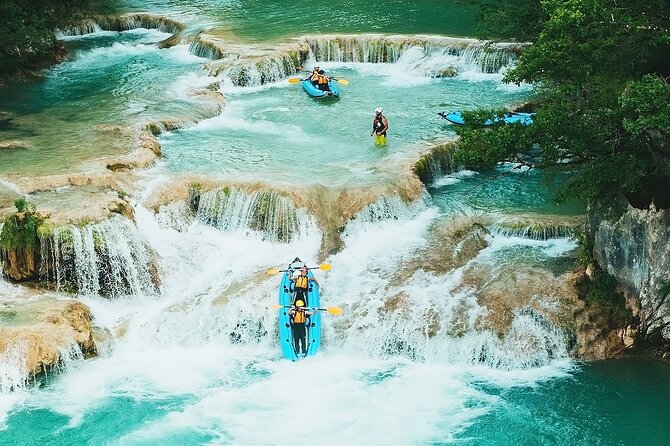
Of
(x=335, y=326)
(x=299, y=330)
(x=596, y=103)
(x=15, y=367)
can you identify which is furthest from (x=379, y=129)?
(x=15, y=367)

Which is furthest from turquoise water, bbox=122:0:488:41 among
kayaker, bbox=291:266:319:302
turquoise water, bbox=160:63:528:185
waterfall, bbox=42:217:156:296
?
kayaker, bbox=291:266:319:302

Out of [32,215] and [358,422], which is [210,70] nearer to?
[32,215]

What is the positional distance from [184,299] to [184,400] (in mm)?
2917

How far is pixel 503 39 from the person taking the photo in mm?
24781

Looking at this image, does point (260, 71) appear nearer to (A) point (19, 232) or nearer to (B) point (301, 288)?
(A) point (19, 232)

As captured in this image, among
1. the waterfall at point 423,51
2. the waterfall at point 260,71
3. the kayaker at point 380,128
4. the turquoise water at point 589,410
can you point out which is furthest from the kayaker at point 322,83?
the turquoise water at point 589,410

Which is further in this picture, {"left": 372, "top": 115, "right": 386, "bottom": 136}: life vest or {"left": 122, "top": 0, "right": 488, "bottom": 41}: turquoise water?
{"left": 122, "top": 0, "right": 488, "bottom": 41}: turquoise water

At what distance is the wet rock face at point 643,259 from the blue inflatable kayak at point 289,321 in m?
5.01

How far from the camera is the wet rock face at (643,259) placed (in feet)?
42.1

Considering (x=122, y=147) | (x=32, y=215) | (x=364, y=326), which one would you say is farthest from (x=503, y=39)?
(x=32, y=215)

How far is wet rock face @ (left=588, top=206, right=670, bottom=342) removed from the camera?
1284cm

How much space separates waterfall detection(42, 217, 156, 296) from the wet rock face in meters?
8.39

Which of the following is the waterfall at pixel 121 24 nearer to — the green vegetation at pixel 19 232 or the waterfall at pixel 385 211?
the waterfall at pixel 385 211

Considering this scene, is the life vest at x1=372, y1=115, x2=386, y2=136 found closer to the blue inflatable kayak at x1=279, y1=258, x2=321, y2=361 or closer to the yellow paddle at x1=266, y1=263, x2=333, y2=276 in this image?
the yellow paddle at x1=266, y1=263, x2=333, y2=276
